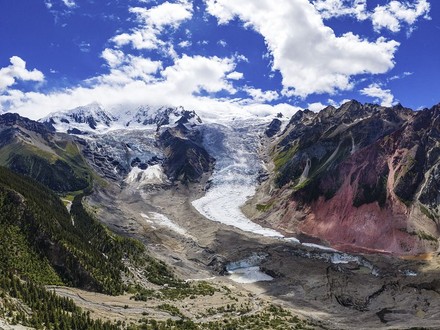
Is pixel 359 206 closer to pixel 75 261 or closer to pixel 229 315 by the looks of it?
pixel 229 315

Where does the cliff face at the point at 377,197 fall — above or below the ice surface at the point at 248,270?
above

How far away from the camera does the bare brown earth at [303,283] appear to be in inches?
3073

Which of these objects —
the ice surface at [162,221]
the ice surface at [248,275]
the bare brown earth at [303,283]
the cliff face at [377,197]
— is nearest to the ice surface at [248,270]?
the ice surface at [248,275]

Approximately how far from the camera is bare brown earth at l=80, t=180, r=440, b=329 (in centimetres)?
7806

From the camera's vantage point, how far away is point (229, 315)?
78.0m

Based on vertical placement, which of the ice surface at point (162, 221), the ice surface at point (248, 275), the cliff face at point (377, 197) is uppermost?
the cliff face at point (377, 197)

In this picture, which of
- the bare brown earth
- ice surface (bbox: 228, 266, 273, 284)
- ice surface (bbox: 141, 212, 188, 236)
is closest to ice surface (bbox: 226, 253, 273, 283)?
ice surface (bbox: 228, 266, 273, 284)

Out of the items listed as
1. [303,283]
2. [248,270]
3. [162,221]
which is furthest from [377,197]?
[162,221]

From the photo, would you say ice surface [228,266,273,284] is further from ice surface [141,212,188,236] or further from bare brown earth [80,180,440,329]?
ice surface [141,212,188,236]

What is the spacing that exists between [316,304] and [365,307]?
8750 mm

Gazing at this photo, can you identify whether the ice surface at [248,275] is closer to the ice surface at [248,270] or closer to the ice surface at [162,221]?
the ice surface at [248,270]

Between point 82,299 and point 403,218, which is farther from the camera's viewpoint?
point 403,218

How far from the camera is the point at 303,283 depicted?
341 ft

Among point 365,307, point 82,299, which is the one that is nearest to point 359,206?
point 365,307
